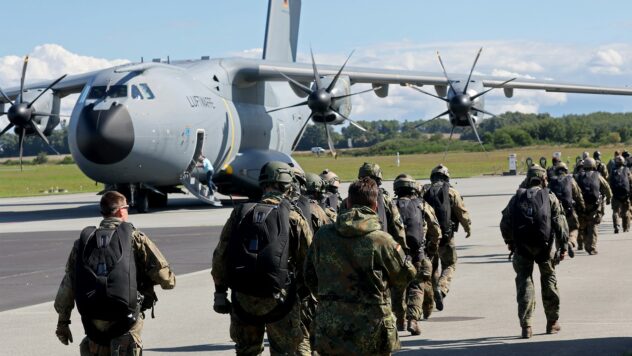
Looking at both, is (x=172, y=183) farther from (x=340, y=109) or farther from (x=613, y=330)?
(x=613, y=330)

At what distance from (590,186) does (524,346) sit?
9337mm

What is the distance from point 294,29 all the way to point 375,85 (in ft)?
21.8

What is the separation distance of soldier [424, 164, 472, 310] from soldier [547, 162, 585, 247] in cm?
427

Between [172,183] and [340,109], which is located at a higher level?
[340,109]

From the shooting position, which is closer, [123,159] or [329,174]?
[329,174]

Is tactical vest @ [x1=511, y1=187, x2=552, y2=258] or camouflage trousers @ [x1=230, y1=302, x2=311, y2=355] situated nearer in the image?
camouflage trousers @ [x1=230, y1=302, x2=311, y2=355]

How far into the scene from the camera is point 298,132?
38844mm

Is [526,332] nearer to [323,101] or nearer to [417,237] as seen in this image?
[417,237]

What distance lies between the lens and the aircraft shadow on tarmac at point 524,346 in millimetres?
9703

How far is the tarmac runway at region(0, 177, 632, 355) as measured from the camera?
33.9 feet

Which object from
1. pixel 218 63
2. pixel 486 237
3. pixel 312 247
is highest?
pixel 218 63

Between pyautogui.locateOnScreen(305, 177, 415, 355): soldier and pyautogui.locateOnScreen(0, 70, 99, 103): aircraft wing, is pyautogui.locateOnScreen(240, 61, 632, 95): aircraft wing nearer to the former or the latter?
pyautogui.locateOnScreen(0, 70, 99, 103): aircraft wing

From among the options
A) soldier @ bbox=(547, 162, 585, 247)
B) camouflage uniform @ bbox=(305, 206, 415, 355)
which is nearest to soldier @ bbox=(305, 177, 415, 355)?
camouflage uniform @ bbox=(305, 206, 415, 355)

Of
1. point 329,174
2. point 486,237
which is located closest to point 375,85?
point 486,237
